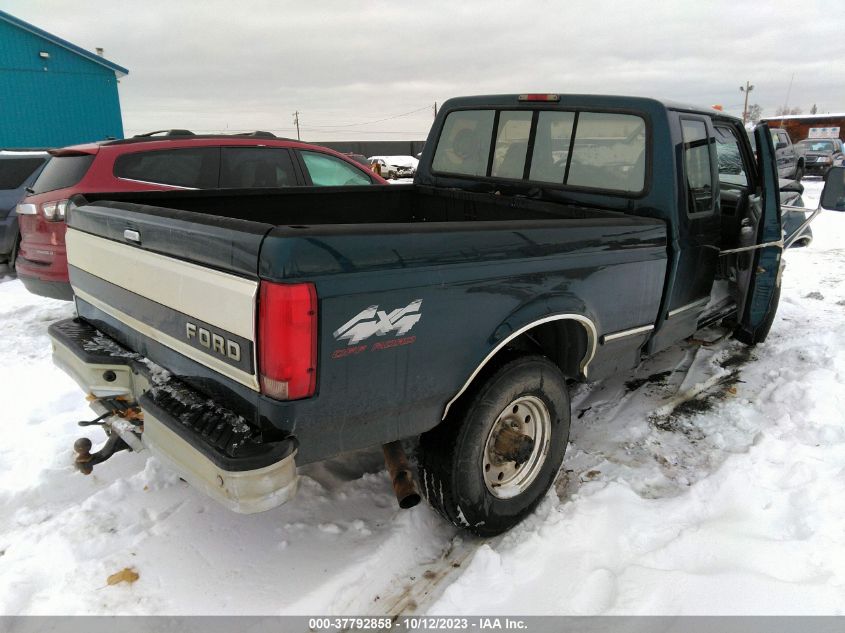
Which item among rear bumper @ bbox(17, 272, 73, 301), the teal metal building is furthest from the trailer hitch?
the teal metal building

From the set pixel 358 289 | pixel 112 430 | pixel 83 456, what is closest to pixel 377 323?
pixel 358 289

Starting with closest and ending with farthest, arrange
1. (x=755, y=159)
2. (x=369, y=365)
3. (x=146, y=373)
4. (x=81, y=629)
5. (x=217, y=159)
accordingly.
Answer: (x=369, y=365) < (x=81, y=629) < (x=146, y=373) < (x=755, y=159) < (x=217, y=159)

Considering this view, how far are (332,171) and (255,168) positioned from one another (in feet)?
2.99

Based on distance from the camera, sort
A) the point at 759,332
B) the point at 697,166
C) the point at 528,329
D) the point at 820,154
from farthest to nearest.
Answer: the point at 820,154 < the point at 759,332 < the point at 697,166 < the point at 528,329

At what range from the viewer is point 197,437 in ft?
→ 6.82

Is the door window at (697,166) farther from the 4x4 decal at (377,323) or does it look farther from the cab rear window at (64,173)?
the cab rear window at (64,173)

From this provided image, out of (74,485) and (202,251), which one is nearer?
(202,251)

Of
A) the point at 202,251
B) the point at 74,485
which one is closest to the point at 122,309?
the point at 202,251

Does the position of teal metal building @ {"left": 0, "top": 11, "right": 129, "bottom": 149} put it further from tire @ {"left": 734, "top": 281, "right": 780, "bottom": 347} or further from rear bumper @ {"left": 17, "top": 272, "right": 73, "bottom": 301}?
tire @ {"left": 734, "top": 281, "right": 780, "bottom": 347}

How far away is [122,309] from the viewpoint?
8.93ft

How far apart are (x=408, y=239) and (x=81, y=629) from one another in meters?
1.94

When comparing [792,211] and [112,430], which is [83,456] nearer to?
[112,430]

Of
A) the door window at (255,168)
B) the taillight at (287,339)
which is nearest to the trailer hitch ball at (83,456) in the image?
the taillight at (287,339)

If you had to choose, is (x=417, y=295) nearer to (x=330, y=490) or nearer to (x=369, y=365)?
(x=369, y=365)
